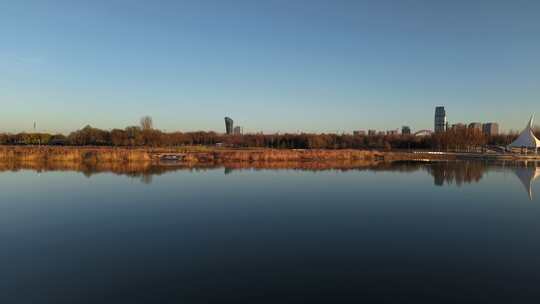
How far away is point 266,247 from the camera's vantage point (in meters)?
8.30

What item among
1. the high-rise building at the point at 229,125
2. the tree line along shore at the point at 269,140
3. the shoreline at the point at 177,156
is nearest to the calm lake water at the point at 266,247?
the shoreline at the point at 177,156

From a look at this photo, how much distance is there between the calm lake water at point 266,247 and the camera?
5992mm

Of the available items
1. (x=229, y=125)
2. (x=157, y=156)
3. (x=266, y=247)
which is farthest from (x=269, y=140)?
(x=229, y=125)

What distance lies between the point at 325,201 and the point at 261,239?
6.28 meters

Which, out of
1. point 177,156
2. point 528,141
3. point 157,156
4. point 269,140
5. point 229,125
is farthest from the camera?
point 229,125

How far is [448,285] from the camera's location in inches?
247

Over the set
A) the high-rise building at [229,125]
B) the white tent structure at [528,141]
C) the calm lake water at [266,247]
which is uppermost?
the high-rise building at [229,125]

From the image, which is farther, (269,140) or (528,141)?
(269,140)

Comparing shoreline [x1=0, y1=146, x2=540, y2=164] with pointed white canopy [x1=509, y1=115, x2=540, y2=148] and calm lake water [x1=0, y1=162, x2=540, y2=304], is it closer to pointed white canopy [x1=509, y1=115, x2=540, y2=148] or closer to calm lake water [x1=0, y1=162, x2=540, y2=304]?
pointed white canopy [x1=509, y1=115, x2=540, y2=148]

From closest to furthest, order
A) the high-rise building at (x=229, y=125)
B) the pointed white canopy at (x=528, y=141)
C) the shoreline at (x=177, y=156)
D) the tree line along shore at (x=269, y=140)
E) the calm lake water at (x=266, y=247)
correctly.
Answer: the calm lake water at (x=266, y=247) → the shoreline at (x=177, y=156) → the pointed white canopy at (x=528, y=141) → the tree line along shore at (x=269, y=140) → the high-rise building at (x=229, y=125)

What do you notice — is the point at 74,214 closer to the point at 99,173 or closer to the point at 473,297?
the point at 473,297

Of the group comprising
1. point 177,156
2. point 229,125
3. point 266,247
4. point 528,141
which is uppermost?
point 229,125

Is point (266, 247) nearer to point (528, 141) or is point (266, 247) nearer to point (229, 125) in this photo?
point (528, 141)

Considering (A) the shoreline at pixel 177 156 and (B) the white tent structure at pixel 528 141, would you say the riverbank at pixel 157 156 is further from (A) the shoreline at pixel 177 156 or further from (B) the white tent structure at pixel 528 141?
(B) the white tent structure at pixel 528 141
